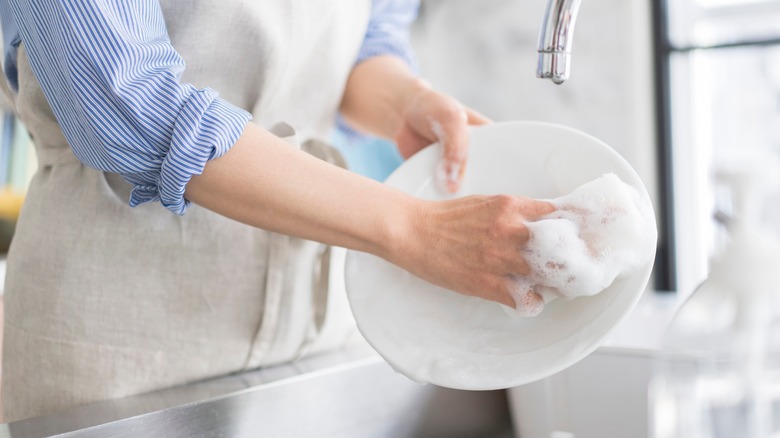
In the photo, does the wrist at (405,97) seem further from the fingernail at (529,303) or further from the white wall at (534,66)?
the white wall at (534,66)

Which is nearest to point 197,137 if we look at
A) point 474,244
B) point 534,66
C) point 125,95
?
point 125,95

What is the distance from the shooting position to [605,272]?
52 centimetres

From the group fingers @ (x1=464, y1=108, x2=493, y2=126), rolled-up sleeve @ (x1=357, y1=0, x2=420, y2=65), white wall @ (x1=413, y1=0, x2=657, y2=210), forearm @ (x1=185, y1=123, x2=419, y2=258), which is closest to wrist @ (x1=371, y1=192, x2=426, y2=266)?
forearm @ (x1=185, y1=123, x2=419, y2=258)

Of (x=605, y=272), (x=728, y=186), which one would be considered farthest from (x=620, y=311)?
(x=728, y=186)

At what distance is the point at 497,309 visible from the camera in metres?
0.61

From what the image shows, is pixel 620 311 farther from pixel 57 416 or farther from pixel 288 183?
pixel 57 416

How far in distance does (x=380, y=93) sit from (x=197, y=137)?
36 cm

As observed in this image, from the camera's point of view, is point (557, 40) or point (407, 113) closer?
point (557, 40)

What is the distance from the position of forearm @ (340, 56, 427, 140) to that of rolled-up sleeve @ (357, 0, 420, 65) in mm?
15

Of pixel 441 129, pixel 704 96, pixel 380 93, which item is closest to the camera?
pixel 441 129

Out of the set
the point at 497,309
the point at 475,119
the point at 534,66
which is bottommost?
the point at 534,66

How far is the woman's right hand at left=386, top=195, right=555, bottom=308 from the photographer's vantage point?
1.71 ft

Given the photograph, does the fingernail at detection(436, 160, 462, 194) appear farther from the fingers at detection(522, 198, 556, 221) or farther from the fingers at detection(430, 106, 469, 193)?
the fingers at detection(522, 198, 556, 221)

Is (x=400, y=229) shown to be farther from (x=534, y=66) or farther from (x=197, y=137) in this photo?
(x=534, y=66)
